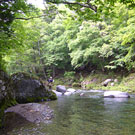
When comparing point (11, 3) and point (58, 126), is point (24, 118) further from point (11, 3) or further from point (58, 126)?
point (11, 3)

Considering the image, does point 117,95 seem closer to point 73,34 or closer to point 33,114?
point 33,114

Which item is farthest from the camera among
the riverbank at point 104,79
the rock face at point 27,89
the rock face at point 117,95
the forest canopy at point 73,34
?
the riverbank at point 104,79

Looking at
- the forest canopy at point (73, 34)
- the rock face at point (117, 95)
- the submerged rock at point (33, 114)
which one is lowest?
the rock face at point (117, 95)

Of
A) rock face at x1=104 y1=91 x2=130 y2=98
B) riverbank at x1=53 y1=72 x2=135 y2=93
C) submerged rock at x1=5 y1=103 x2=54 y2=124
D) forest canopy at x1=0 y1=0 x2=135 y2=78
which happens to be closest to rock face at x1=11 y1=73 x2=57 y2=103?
forest canopy at x1=0 y1=0 x2=135 y2=78

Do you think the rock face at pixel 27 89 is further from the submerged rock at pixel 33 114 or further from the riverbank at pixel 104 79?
the riverbank at pixel 104 79

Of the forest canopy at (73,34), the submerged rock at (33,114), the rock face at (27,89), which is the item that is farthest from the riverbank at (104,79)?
the submerged rock at (33,114)

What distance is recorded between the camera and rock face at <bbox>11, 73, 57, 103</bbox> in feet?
23.4

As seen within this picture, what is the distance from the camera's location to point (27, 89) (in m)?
7.53

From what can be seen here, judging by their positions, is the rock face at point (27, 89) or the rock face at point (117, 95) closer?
the rock face at point (27, 89)

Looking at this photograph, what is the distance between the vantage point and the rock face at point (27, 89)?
713 cm

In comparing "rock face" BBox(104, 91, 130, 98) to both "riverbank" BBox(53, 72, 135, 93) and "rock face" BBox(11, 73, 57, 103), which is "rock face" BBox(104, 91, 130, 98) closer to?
"riverbank" BBox(53, 72, 135, 93)

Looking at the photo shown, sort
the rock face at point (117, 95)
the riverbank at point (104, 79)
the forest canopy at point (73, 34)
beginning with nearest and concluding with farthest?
the forest canopy at point (73, 34) → the rock face at point (117, 95) → the riverbank at point (104, 79)

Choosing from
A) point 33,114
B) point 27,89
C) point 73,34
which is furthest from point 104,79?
point 33,114

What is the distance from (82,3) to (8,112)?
415 cm
